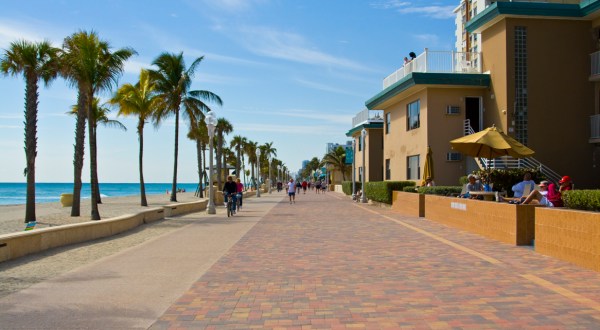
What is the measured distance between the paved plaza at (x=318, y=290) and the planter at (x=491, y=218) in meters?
0.49

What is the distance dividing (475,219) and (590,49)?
14.0m

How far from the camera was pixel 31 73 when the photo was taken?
63.0ft

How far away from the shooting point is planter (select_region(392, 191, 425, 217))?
2007 cm

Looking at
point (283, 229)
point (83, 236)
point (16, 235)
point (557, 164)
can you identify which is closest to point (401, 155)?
point (557, 164)

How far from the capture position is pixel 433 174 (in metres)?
25.3

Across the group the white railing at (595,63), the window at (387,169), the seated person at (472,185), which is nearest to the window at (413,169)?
the window at (387,169)

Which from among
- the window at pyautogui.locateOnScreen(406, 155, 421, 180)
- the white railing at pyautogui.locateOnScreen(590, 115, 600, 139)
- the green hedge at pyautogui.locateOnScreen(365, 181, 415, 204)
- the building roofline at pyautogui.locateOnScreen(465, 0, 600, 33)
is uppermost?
the building roofline at pyautogui.locateOnScreen(465, 0, 600, 33)

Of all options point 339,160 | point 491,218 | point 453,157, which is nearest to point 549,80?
point 453,157

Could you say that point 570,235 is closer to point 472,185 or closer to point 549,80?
point 472,185

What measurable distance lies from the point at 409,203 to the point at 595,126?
29.5 feet

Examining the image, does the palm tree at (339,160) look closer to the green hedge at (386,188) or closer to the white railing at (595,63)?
the green hedge at (386,188)

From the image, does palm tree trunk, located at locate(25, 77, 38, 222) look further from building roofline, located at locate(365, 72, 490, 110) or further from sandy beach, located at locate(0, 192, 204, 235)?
building roofline, located at locate(365, 72, 490, 110)

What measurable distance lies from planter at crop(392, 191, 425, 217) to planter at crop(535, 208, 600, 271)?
9.69 meters

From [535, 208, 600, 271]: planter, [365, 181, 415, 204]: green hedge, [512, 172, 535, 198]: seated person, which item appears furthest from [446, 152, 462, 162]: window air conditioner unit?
[535, 208, 600, 271]: planter
